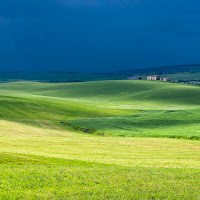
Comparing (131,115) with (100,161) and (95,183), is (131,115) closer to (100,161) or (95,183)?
(100,161)

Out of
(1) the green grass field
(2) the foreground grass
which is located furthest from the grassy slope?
(2) the foreground grass

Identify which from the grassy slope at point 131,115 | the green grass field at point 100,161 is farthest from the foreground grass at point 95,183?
the grassy slope at point 131,115

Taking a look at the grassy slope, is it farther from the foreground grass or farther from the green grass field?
the foreground grass

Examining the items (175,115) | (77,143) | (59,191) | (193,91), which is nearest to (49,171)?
(59,191)

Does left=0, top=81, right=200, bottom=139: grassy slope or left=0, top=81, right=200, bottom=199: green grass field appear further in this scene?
left=0, top=81, right=200, bottom=139: grassy slope

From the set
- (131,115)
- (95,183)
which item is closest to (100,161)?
(95,183)

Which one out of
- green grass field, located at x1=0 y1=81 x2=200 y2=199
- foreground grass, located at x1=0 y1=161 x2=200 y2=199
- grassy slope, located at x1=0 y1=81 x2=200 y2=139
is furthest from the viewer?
grassy slope, located at x1=0 y1=81 x2=200 y2=139

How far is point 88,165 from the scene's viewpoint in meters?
19.6

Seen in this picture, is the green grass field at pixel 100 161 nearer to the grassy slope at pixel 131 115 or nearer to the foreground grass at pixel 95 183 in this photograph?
the foreground grass at pixel 95 183

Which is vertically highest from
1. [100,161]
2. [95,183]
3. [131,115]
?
[95,183]

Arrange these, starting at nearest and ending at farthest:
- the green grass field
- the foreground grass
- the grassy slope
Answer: the foreground grass < the green grass field < the grassy slope

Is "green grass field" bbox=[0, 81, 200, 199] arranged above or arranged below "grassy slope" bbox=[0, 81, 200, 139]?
above

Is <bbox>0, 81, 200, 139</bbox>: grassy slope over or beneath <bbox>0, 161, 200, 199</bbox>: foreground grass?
beneath

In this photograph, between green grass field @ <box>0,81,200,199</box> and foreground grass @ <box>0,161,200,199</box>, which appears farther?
green grass field @ <box>0,81,200,199</box>
